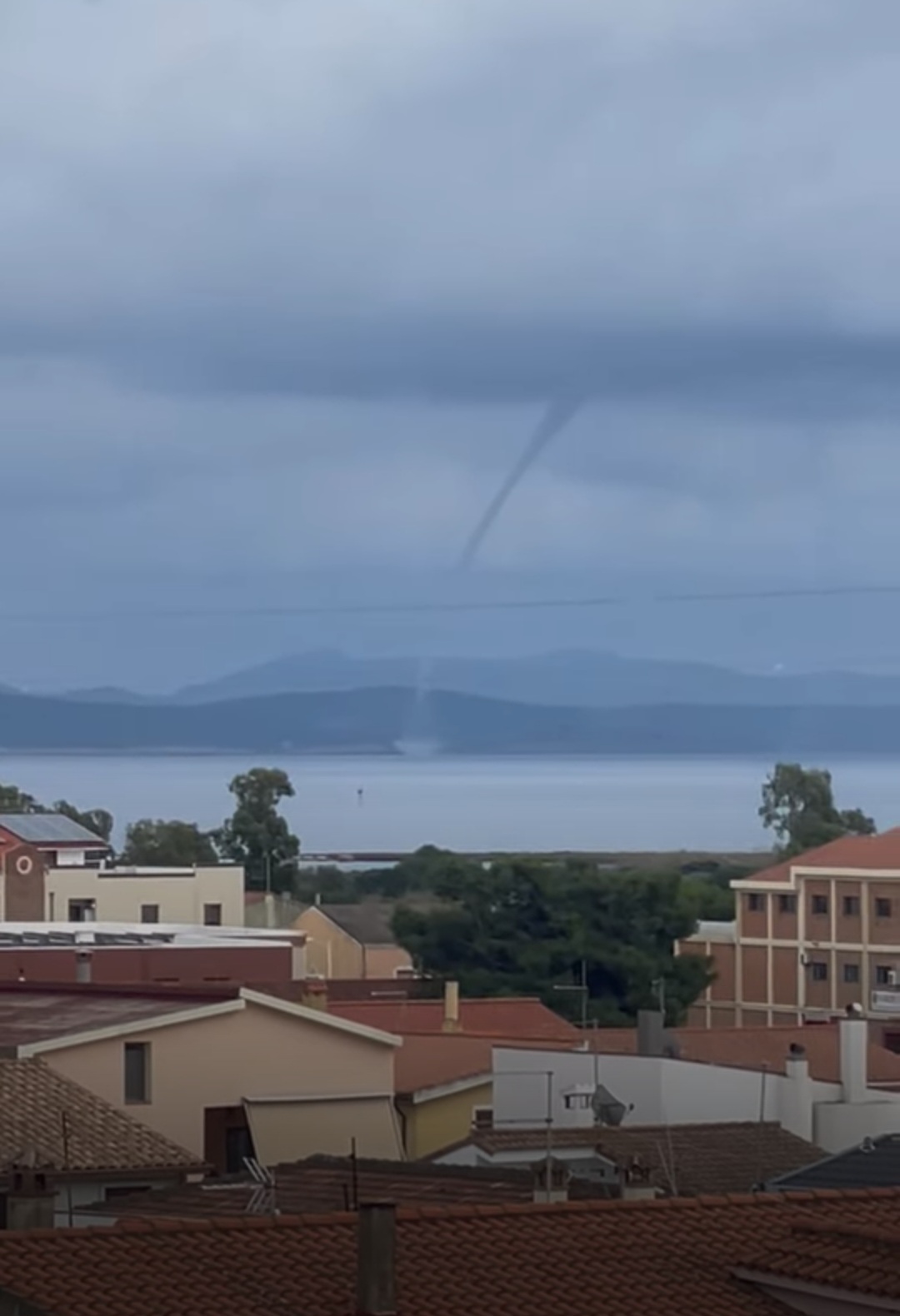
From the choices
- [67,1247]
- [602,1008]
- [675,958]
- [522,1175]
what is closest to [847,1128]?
[522,1175]

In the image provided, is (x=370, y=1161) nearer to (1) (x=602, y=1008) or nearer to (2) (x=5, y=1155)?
(2) (x=5, y=1155)

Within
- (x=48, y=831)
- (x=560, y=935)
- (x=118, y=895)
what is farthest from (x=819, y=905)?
(x=48, y=831)

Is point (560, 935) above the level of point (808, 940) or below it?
above

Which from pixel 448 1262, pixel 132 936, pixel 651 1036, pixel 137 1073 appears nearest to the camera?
pixel 448 1262

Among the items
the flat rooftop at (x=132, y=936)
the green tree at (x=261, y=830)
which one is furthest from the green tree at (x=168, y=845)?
the flat rooftop at (x=132, y=936)

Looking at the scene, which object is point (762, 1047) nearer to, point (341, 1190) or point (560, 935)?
point (341, 1190)

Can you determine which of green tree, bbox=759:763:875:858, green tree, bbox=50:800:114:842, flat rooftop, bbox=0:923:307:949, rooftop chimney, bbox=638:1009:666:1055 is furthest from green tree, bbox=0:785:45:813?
rooftop chimney, bbox=638:1009:666:1055
